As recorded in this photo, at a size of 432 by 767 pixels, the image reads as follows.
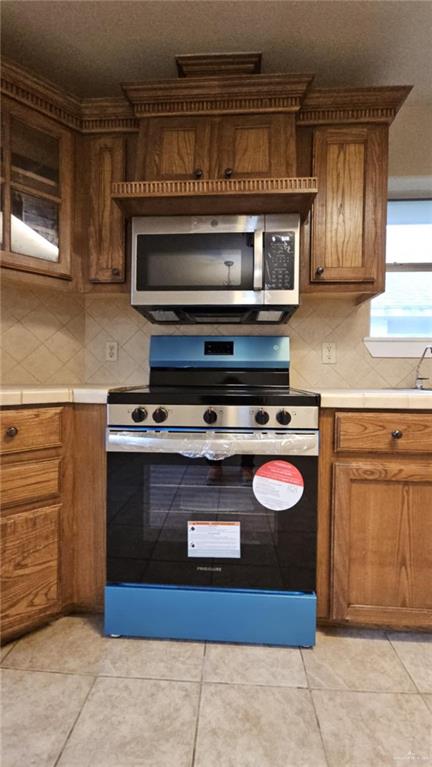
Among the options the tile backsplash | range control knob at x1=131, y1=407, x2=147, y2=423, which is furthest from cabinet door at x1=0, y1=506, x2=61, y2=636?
the tile backsplash

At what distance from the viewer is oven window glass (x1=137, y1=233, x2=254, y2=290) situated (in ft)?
5.16

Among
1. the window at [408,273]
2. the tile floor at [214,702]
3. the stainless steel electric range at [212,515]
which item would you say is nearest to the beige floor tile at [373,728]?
the tile floor at [214,702]

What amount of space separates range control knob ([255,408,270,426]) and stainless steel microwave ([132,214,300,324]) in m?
0.51

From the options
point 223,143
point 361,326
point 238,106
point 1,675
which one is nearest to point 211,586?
point 1,675

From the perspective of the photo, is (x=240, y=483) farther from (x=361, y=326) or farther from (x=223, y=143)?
(x=223, y=143)

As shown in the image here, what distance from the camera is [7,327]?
1811 millimetres

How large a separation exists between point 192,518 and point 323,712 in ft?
2.28

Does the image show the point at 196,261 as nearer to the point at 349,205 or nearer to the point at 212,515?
the point at 349,205

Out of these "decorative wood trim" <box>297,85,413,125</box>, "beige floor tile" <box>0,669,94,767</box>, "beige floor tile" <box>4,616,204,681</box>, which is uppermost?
"decorative wood trim" <box>297,85,413,125</box>

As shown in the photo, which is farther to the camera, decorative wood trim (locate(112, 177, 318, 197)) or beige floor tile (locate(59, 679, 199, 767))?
decorative wood trim (locate(112, 177, 318, 197))

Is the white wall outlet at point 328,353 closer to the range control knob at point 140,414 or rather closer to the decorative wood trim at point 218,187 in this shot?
the decorative wood trim at point 218,187

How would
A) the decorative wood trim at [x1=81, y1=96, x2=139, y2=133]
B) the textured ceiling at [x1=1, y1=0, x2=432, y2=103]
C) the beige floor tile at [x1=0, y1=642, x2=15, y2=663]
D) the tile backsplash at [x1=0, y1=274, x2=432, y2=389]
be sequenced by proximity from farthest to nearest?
the tile backsplash at [x1=0, y1=274, x2=432, y2=389] < the decorative wood trim at [x1=81, y1=96, x2=139, y2=133] < the textured ceiling at [x1=1, y1=0, x2=432, y2=103] < the beige floor tile at [x1=0, y1=642, x2=15, y2=663]

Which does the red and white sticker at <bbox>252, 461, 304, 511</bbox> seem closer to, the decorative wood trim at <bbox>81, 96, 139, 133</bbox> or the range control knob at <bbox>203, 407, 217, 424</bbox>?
the range control knob at <bbox>203, 407, 217, 424</bbox>

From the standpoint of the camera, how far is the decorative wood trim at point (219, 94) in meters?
1.52
